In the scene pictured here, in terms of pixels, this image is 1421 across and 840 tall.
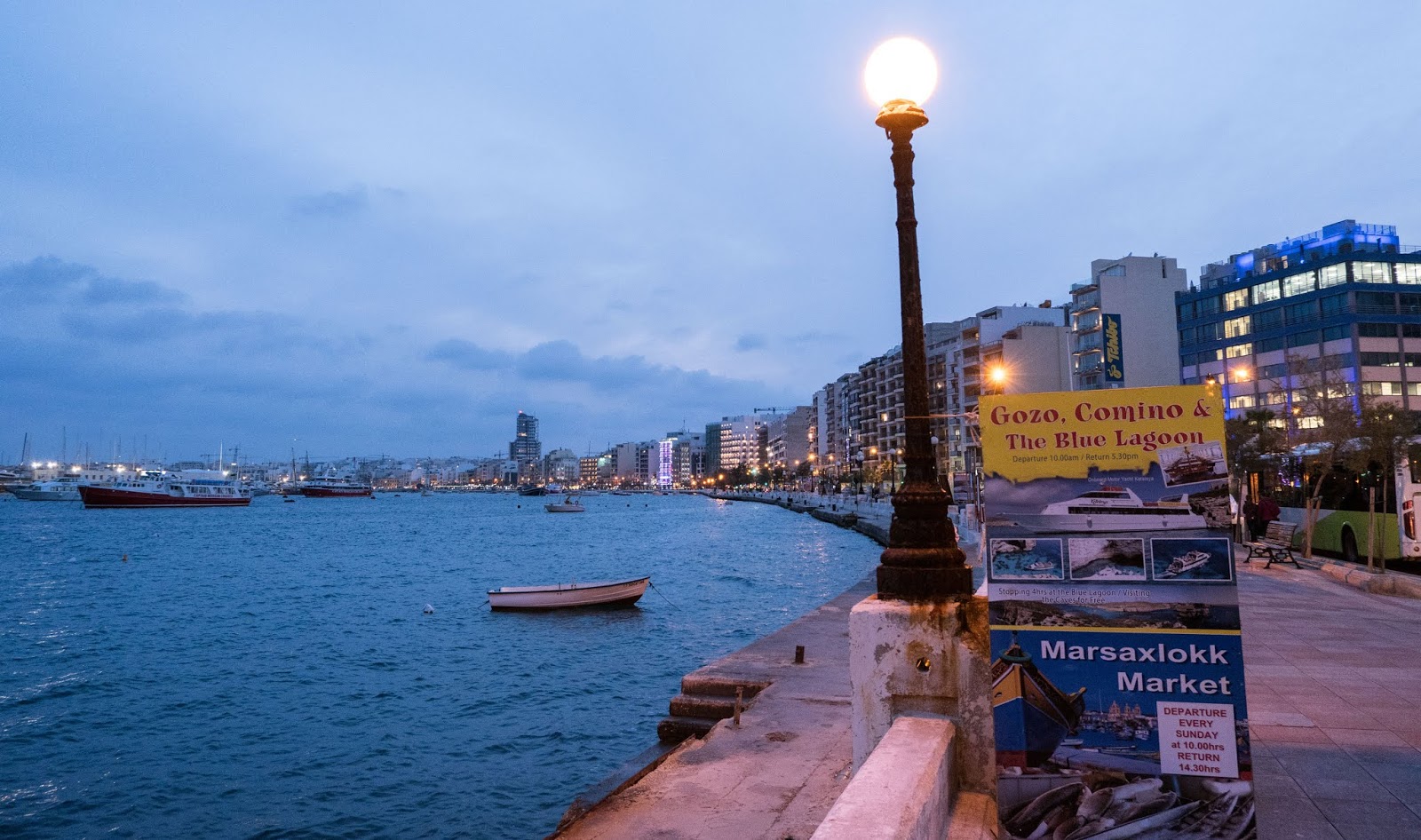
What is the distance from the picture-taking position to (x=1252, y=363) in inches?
3219

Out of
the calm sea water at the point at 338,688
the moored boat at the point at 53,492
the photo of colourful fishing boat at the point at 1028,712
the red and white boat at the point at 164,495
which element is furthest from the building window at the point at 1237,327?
the moored boat at the point at 53,492

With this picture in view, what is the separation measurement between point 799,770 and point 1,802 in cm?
1497

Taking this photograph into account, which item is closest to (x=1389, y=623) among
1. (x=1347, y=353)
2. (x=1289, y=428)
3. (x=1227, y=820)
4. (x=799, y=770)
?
(x=799, y=770)

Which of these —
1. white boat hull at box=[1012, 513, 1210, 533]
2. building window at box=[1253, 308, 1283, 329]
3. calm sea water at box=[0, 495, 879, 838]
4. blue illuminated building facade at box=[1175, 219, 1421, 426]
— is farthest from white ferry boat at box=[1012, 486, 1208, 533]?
building window at box=[1253, 308, 1283, 329]

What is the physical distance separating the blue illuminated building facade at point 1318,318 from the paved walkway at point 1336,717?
222 ft

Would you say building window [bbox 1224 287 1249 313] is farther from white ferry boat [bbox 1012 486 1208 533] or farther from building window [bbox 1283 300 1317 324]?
white ferry boat [bbox 1012 486 1208 533]

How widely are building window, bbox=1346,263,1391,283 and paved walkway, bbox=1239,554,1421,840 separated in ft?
255

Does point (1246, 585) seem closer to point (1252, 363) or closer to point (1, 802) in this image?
point (1, 802)

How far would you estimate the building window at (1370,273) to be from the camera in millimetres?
74438

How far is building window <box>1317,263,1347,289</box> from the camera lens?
74.9 metres

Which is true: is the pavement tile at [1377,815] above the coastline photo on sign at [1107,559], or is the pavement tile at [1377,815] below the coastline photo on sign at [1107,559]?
below

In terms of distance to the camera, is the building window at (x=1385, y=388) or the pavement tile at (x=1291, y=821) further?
the building window at (x=1385, y=388)

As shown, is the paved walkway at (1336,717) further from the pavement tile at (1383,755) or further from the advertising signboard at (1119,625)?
the advertising signboard at (1119,625)

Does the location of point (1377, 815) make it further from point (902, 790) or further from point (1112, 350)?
point (1112, 350)
